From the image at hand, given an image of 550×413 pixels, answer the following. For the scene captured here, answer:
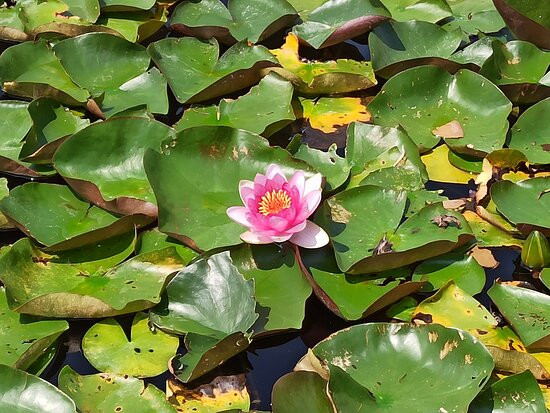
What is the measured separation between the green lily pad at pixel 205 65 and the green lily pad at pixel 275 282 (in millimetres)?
836

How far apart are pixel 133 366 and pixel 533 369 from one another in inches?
39.8

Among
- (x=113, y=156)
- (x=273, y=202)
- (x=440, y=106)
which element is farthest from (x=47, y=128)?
(x=440, y=106)

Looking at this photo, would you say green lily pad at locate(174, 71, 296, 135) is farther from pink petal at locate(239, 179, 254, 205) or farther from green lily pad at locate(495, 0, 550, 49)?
green lily pad at locate(495, 0, 550, 49)

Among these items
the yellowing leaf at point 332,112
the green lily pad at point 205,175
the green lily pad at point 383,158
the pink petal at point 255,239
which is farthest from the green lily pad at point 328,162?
the pink petal at point 255,239

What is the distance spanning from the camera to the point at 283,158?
2.37 meters

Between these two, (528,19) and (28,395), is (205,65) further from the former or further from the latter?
(28,395)

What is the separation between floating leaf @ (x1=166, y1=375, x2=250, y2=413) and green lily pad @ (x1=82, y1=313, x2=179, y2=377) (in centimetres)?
9

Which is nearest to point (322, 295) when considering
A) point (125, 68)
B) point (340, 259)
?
point (340, 259)

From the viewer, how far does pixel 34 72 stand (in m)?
2.95

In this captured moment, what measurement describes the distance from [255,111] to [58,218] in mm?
804

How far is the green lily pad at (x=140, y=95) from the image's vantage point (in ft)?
9.18

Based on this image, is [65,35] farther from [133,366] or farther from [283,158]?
[133,366]

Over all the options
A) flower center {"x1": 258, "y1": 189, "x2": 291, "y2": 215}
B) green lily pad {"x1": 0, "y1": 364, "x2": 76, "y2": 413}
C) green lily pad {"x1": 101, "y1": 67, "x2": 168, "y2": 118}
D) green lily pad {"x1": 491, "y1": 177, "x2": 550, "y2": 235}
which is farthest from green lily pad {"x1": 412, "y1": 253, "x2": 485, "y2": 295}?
green lily pad {"x1": 101, "y1": 67, "x2": 168, "y2": 118}

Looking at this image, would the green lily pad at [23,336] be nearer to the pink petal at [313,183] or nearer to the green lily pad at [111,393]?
the green lily pad at [111,393]
